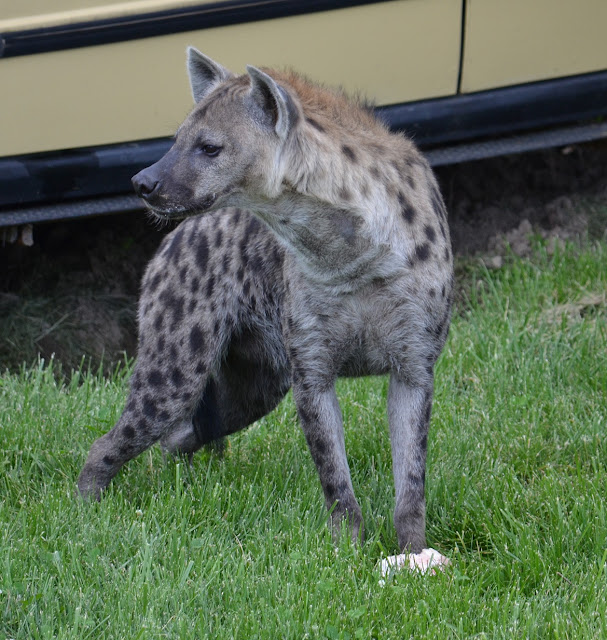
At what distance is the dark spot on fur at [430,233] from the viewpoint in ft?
10.6

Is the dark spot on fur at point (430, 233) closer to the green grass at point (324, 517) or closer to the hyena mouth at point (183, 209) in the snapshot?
the hyena mouth at point (183, 209)

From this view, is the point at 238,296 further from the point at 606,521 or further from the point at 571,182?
the point at 571,182

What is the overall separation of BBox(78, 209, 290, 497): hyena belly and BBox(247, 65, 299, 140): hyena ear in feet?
1.81

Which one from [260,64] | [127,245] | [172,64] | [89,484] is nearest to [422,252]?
[89,484]

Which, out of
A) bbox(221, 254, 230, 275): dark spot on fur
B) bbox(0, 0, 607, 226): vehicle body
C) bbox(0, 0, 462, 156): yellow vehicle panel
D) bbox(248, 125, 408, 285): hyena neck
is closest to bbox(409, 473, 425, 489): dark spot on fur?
bbox(248, 125, 408, 285): hyena neck

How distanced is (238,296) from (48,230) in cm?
202

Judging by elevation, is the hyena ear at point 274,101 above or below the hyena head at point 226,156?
above

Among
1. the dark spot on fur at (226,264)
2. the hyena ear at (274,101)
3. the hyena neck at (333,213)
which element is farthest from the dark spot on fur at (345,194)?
the dark spot on fur at (226,264)

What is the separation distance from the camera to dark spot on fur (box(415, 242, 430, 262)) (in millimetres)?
3184

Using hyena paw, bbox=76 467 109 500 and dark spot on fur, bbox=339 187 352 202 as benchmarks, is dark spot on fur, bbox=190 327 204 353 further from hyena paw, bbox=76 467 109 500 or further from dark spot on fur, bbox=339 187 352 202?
dark spot on fur, bbox=339 187 352 202

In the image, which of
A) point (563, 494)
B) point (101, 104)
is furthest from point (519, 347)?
point (101, 104)

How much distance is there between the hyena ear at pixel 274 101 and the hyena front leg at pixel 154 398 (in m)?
0.83

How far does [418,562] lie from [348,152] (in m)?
1.19

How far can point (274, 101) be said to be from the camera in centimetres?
305
